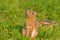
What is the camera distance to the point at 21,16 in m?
12.7

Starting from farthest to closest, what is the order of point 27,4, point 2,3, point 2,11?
1. point 27,4
2. point 2,3
3. point 2,11

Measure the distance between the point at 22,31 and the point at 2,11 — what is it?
11.7 ft

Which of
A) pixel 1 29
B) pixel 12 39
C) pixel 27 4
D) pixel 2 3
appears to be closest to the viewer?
pixel 12 39

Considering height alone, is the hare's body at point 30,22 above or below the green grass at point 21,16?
above

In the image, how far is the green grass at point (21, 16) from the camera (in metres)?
9.45

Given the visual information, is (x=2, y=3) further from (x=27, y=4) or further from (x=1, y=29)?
(x=1, y=29)

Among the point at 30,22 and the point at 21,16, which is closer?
the point at 30,22

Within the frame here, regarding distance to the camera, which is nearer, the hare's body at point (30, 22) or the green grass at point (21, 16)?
the hare's body at point (30, 22)

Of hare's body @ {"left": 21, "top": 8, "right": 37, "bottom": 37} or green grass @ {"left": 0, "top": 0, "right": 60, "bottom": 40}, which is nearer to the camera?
hare's body @ {"left": 21, "top": 8, "right": 37, "bottom": 37}

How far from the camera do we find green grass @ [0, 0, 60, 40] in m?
9.45

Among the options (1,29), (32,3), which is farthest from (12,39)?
(32,3)

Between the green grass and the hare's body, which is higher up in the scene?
the hare's body

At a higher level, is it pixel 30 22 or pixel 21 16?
pixel 30 22

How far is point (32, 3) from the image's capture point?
14.4 m
